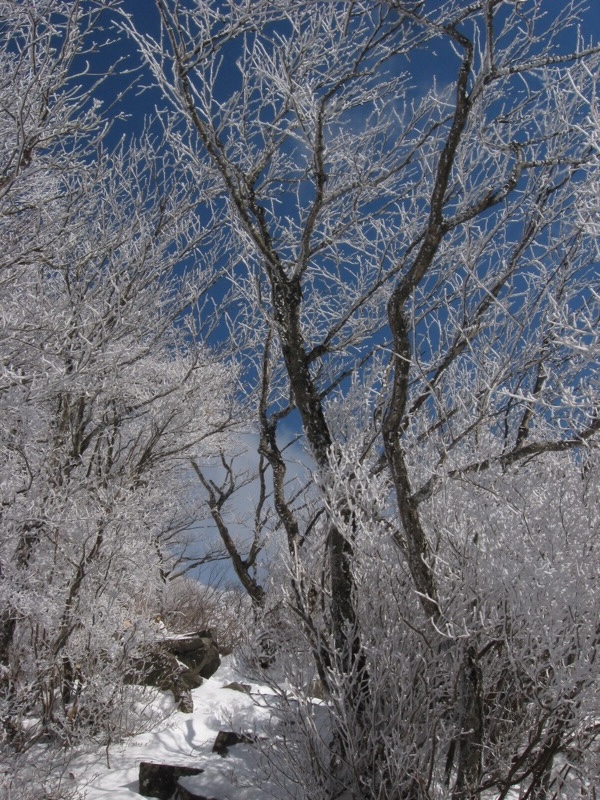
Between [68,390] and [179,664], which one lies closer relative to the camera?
[68,390]

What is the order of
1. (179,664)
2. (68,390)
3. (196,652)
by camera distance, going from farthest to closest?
(196,652) < (179,664) < (68,390)

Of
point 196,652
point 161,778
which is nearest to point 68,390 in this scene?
point 161,778

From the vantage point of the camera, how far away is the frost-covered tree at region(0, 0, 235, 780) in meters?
5.54

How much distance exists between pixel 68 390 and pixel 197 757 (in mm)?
4834

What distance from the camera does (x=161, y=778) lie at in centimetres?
677

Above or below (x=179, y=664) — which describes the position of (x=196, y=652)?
above

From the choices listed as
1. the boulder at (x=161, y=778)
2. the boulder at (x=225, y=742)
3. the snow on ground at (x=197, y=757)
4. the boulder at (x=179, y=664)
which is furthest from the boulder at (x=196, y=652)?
the boulder at (x=161, y=778)

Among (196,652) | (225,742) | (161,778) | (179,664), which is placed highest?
(196,652)

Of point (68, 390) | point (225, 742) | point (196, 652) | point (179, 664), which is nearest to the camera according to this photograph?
point (68, 390)

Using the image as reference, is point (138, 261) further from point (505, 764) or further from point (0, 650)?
point (505, 764)

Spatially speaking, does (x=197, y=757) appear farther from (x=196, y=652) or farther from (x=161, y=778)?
(x=196, y=652)

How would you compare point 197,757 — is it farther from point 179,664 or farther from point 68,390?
point 68,390

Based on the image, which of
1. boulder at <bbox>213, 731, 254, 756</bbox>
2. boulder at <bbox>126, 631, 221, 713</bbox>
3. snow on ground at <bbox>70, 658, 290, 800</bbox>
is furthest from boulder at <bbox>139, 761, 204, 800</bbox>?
boulder at <bbox>126, 631, 221, 713</bbox>

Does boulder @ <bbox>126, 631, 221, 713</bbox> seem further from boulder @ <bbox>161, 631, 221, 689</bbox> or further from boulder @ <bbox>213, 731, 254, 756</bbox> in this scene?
boulder @ <bbox>213, 731, 254, 756</bbox>
